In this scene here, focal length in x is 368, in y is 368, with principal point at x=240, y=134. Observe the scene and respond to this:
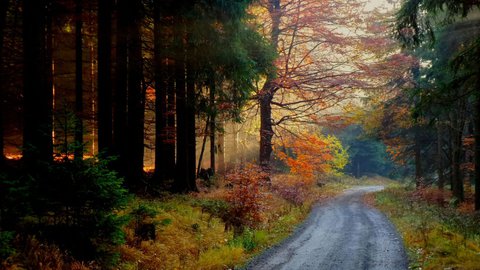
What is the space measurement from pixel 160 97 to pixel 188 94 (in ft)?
6.56

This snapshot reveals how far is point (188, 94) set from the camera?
15375 millimetres

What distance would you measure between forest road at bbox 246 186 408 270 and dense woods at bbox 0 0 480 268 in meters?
2.34

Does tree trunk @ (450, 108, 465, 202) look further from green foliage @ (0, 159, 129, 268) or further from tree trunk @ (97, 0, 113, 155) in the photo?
green foliage @ (0, 159, 129, 268)

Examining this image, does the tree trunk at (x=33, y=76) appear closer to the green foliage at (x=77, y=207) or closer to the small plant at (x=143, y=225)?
the green foliage at (x=77, y=207)

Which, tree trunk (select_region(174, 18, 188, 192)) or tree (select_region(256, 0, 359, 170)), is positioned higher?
tree (select_region(256, 0, 359, 170))

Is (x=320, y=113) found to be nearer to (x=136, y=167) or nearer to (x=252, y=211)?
(x=252, y=211)

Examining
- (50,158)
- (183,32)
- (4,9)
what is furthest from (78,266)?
(4,9)

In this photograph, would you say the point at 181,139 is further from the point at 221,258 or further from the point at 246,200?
the point at 221,258

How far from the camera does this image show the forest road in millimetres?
10094

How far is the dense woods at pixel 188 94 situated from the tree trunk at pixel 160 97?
0.06 meters

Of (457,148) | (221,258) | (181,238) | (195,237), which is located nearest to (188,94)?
(195,237)

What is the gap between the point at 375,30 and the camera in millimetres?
21359

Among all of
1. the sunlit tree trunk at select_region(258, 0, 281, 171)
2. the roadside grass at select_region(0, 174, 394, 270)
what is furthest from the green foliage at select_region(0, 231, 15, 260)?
the sunlit tree trunk at select_region(258, 0, 281, 171)

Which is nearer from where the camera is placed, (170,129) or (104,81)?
(104,81)
